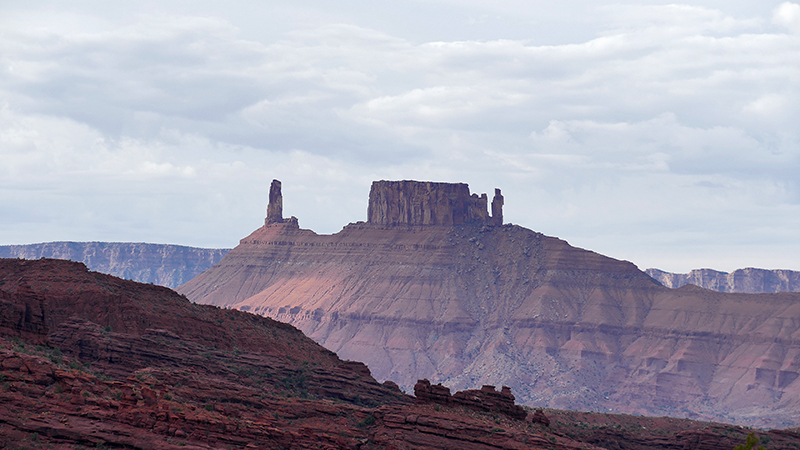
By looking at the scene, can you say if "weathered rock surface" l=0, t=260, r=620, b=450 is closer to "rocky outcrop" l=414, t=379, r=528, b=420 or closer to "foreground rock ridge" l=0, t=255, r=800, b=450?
"foreground rock ridge" l=0, t=255, r=800, b=450

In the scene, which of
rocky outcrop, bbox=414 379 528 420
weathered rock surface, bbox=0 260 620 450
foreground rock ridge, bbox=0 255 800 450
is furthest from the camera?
rocky outcrop, bbox=414 379 528 420

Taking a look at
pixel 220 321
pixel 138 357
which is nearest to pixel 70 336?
pixel 138 357

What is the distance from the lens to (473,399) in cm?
7788

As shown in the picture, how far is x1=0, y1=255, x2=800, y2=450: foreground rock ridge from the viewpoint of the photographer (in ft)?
198

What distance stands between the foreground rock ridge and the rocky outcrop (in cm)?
8

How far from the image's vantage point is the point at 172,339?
8812 cm

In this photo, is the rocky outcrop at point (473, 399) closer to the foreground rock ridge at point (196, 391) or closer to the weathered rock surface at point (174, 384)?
the foreground rock ridge at point (196, 391)

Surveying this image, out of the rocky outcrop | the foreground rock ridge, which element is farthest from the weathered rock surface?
the rocky outcrop

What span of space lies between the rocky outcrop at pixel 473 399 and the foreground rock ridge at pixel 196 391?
0.08m

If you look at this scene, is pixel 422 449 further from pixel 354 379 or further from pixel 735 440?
pixel 735 440

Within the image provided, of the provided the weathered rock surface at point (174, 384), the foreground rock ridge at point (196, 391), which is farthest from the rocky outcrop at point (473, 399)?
the weathered rock surface at point (174, 384)

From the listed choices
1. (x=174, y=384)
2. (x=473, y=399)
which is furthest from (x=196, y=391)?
(x=473, y=399)

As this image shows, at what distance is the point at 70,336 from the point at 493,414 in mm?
28840

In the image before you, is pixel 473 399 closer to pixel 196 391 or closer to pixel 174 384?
pixel 196 391
